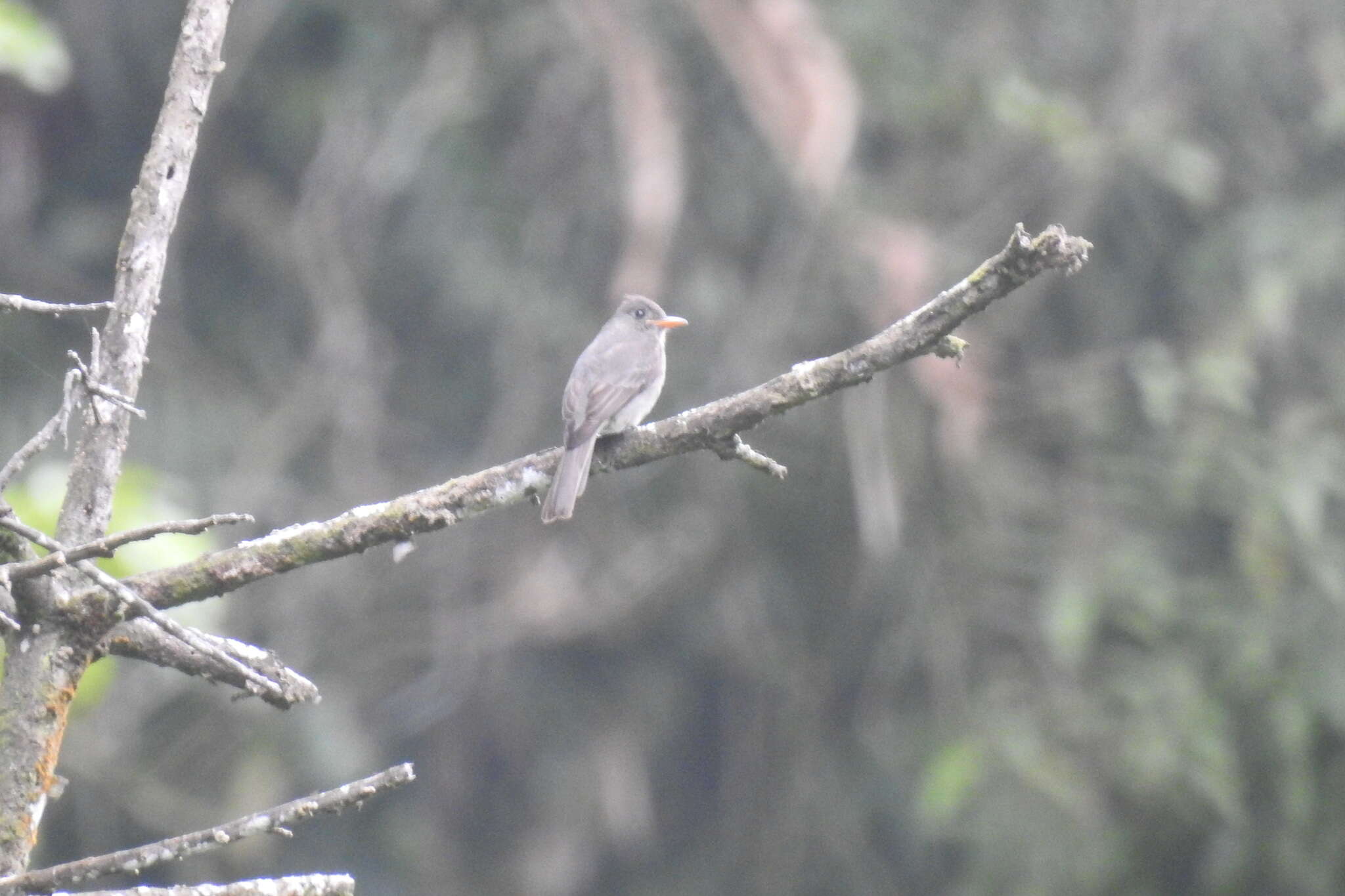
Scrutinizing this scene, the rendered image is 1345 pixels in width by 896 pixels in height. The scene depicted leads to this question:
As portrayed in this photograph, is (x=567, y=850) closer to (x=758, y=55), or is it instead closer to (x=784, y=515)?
(x=784, y=515)

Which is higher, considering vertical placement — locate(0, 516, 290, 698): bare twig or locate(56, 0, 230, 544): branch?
locate(56, 0, 230, 544): branch

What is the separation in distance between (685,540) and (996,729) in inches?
107

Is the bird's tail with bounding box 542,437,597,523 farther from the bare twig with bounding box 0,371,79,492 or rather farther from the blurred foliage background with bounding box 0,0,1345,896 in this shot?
the blurred foliage background with bounding box 0,0,1345,896

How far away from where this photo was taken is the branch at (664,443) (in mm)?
2625

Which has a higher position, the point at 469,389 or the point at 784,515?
the point at 469,389

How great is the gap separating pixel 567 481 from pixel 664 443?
0.79 m

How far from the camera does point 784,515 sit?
10.8m

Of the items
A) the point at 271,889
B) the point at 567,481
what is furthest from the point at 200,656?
the point at 567,481

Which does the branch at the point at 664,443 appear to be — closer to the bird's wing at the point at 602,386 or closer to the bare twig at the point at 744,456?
the bare twig at the point at 744,456

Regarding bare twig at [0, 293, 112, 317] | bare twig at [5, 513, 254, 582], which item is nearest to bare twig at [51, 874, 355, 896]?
bare twig at [5, 513, 254, 582]

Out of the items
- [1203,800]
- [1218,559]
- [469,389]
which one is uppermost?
[469,389]

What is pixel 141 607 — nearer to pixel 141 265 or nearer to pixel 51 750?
pixel 51 750

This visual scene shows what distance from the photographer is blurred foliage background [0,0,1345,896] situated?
8820mm

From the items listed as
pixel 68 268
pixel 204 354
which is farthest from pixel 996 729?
pixel 68 268
